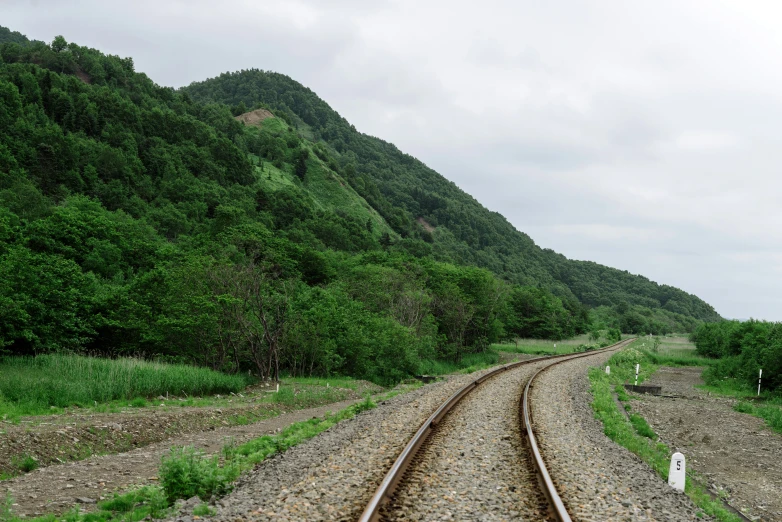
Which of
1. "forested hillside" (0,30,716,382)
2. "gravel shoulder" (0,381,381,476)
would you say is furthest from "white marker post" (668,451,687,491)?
"forested hillside" (0,30,716,382)

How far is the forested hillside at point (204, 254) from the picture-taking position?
2509 cm

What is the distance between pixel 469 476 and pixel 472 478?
106 mm

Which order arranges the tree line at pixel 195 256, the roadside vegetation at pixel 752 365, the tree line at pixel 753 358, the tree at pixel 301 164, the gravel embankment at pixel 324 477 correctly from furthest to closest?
the tree at pixel 301 164 → the tree line at pixel 753 358 → the roadside vegetation at pixel 752 365 → the tree line at pixel 195 256 → the gravel embankment at pixel 324 477

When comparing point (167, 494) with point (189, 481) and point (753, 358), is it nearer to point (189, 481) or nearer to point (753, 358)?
point (189, 481)

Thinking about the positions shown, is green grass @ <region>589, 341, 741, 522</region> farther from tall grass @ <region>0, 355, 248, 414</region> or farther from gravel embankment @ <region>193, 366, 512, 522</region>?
tall grass @ <region>0, 355, 248, 414</region>

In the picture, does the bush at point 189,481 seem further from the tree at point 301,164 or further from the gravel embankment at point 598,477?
the tree at point 301,164

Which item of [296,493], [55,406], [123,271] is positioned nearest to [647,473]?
[296,493]

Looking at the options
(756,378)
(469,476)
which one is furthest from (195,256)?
(756,378)

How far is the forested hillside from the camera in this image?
2509 cm

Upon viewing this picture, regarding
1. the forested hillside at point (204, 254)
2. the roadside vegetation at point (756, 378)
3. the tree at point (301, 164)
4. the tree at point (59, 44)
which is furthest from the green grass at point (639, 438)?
the tree at point (59, 44)

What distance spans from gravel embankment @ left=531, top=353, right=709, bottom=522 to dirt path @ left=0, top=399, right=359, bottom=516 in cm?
651

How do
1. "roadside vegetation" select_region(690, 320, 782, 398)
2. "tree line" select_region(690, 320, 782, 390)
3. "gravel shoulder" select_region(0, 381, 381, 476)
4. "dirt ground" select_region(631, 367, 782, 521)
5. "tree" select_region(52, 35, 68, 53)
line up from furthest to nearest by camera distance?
"tree" select_region(52, 35, 68, 53)
"tree line" select_region(690, 320, 782, 390)
"roadside vegetation" select_region(690, 320, 782, 398)
"dirt ground" select_region(631, 367, 782, 521)
"gravel shoulder" select_region(0, 381, 381, 476)

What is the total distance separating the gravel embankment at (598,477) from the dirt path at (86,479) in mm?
6506

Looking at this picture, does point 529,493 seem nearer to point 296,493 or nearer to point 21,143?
point 296,493
